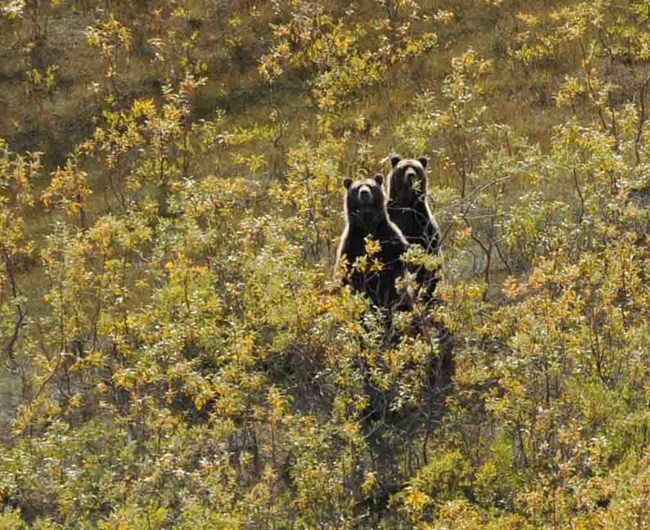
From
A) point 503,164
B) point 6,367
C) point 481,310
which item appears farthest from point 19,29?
point 481,310

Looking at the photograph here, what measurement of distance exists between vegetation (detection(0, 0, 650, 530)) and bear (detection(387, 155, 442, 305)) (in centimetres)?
33

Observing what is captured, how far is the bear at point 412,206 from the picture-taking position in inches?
588

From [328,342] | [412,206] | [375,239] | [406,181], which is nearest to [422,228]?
[412,206]

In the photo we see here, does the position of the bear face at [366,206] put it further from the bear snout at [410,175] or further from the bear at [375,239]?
the bear snout at [410,175]

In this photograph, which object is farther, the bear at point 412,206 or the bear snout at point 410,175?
the bear snout at point 410,175

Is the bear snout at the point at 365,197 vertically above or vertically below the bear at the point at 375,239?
above

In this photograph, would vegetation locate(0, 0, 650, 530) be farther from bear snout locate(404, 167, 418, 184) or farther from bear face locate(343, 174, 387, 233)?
bear face locate(343, 174, 387, 233)

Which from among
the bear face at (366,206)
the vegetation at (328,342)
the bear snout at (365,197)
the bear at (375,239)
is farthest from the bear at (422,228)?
the bear snout at (365,197)

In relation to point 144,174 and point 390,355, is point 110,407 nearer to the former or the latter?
point 390,355

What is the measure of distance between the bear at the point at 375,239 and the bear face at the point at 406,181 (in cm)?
90

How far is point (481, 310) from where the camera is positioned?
44.9ft

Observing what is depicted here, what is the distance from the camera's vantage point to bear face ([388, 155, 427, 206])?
51.9 ft

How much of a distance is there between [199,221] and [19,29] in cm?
1108

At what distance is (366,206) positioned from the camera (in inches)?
567
